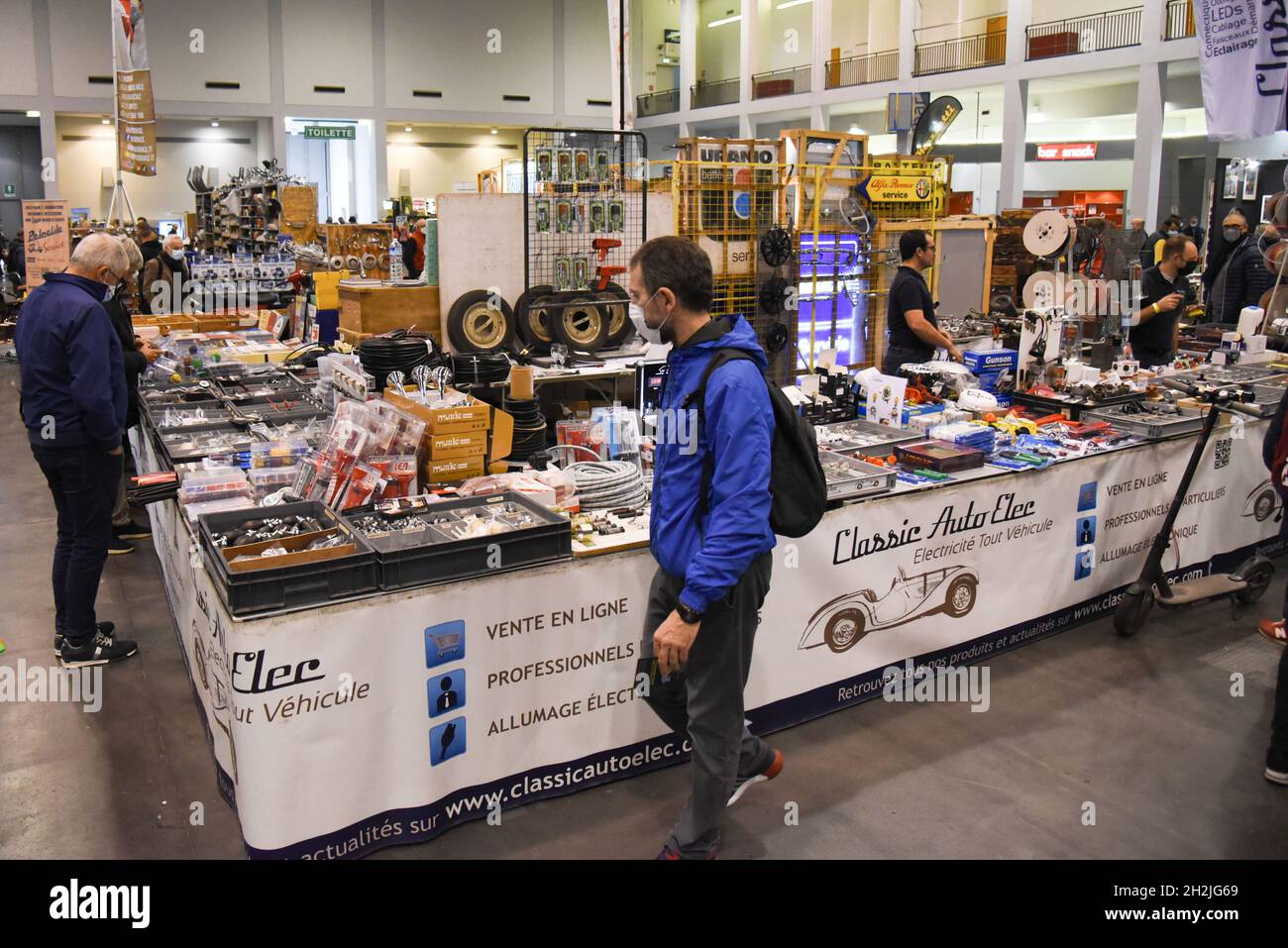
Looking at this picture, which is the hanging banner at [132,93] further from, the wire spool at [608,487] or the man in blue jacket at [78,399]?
the wire spool at [608,487]

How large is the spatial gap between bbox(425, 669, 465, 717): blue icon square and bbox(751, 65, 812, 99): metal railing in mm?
21785

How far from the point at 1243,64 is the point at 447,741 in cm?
566

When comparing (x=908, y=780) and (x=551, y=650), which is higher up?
(x=551, y=650)

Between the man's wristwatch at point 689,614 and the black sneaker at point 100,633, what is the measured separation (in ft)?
9.97

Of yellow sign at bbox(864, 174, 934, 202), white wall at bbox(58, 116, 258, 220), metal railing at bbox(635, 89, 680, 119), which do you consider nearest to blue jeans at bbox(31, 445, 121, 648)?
yellow sign at bbox(864, 174, 934, 202)

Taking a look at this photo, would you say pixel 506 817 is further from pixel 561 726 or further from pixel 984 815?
pixel 984 815

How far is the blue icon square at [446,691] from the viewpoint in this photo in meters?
2.83

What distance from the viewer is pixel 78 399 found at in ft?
12.3

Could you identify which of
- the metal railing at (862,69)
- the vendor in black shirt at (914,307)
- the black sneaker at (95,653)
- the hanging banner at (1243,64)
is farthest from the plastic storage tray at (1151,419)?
the metal railing at (862,69)

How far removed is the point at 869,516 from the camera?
3.59 m

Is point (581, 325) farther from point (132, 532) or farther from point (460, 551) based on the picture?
point (460, 551)

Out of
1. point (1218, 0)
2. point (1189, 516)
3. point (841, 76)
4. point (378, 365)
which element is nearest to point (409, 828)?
point (378, 365)

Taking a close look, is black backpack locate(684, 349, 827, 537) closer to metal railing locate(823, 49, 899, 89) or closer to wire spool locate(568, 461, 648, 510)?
wire spool locate(568, 461, 648, 510)

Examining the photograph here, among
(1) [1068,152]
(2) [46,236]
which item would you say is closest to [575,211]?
(2) [46,236]
